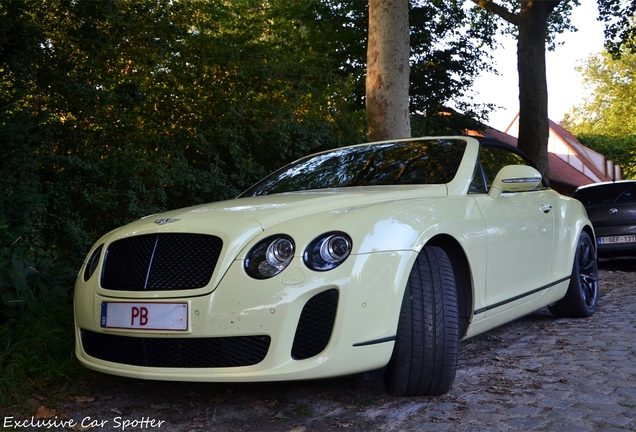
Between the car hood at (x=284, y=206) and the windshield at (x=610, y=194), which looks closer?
the car hood at (x=284, y=206)

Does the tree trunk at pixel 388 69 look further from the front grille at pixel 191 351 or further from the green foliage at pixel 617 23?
the green foliage at pixel 617 23

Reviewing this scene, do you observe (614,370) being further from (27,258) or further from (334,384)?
(27,258)

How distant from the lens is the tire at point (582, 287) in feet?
18.4

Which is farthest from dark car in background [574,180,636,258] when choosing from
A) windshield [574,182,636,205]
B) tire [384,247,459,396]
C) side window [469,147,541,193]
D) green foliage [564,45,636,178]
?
green foliage [564,45,636,178]

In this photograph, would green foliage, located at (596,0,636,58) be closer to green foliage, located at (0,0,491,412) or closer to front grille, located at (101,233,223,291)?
green foliage, located at (0,0,491,412)

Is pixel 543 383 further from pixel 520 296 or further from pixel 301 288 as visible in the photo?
pixel 301 288

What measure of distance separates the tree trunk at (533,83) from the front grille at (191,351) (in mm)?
11474

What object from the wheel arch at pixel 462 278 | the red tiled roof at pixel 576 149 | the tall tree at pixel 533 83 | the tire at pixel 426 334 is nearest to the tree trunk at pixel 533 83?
the tall tree at pixel 533 83

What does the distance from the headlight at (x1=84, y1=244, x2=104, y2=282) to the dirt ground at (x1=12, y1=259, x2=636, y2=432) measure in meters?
0.67

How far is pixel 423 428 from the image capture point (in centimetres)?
304

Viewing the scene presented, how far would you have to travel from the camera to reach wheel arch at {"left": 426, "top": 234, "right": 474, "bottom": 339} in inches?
148

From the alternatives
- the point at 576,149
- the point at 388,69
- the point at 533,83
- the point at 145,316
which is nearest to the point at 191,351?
the point at 145,316

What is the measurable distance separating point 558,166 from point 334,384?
144 feet

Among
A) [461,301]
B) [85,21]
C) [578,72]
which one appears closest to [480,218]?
[461,301]
